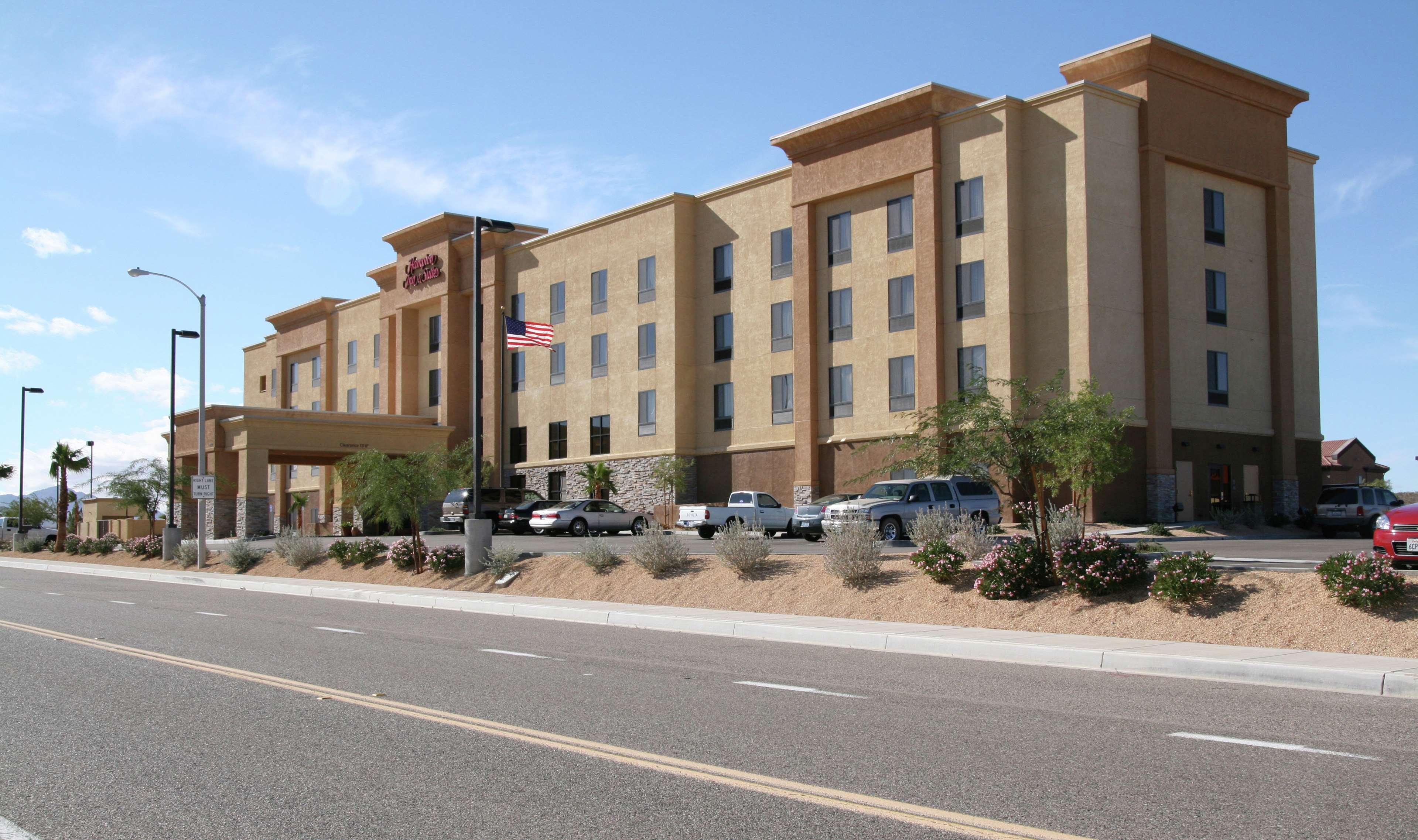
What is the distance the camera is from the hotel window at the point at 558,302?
55.3m

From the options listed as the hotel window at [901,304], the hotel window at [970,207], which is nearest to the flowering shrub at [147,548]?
the hotel window at [901,304]

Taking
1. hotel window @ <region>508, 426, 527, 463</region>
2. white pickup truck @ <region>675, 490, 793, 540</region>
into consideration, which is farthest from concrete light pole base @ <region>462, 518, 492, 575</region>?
hotel window @ <region>508, 426, 527, 463</region>

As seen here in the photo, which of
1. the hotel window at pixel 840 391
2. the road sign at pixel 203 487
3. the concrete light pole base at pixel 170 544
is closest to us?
the road sign at pixel 203 487

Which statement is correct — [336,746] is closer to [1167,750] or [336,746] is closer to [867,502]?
[1167,750]

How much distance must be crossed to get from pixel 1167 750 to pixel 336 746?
18.2 feet

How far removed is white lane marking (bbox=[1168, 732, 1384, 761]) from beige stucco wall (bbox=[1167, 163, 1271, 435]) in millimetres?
33601

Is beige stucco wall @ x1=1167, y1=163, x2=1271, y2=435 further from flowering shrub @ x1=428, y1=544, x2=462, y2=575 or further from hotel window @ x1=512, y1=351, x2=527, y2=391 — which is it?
hotel window @ x1=512, y1=351, x2=527, y2=391

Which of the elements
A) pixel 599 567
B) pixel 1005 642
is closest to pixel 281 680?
pixel 1005 642

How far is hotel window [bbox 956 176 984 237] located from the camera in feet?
128

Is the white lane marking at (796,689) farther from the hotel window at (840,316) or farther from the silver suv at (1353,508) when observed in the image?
the hotel window at (840,316)

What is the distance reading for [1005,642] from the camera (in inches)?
509

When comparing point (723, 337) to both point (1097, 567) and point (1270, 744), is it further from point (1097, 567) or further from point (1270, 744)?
point (1270, 744)

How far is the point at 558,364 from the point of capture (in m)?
55.8

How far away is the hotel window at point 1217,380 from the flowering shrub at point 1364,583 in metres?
29.8
